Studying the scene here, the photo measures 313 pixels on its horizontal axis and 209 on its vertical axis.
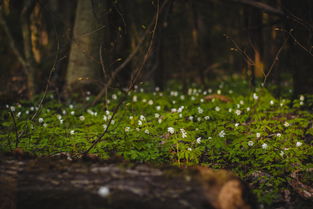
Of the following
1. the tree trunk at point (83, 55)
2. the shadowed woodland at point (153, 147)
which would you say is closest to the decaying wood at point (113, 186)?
the shadowed woodland at point (153, 147)

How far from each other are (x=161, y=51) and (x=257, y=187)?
5840mm

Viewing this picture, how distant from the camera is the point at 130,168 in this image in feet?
7.95

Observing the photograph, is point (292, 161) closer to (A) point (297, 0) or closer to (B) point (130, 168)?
(B) point (130, 168)

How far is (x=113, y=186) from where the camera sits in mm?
2215

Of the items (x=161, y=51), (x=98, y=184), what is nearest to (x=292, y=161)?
(x=98, y=184)

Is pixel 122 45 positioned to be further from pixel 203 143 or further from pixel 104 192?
pixel 104 192

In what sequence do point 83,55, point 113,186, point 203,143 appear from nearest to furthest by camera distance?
point 113,186 < point 203,143 < point 83,55

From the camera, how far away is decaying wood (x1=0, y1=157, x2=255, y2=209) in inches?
82.4

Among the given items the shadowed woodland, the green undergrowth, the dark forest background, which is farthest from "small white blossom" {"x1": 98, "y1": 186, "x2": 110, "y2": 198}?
the green undergrowth

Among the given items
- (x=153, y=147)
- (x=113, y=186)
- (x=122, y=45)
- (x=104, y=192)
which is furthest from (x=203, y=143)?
(x=122, y=45)

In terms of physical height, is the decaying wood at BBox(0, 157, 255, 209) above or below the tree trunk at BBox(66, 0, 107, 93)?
below

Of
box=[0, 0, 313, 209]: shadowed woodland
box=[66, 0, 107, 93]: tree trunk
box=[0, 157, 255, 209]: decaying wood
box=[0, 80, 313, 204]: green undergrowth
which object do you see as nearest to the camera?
box=[0, 157, 255, 209]: decaying wood

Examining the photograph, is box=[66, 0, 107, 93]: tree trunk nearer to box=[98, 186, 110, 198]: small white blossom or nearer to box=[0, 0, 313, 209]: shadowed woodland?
box=[0, 0, 313, 209]: shadowed woodland

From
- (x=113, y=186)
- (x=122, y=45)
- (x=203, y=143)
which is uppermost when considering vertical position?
(x=122, y=45)
